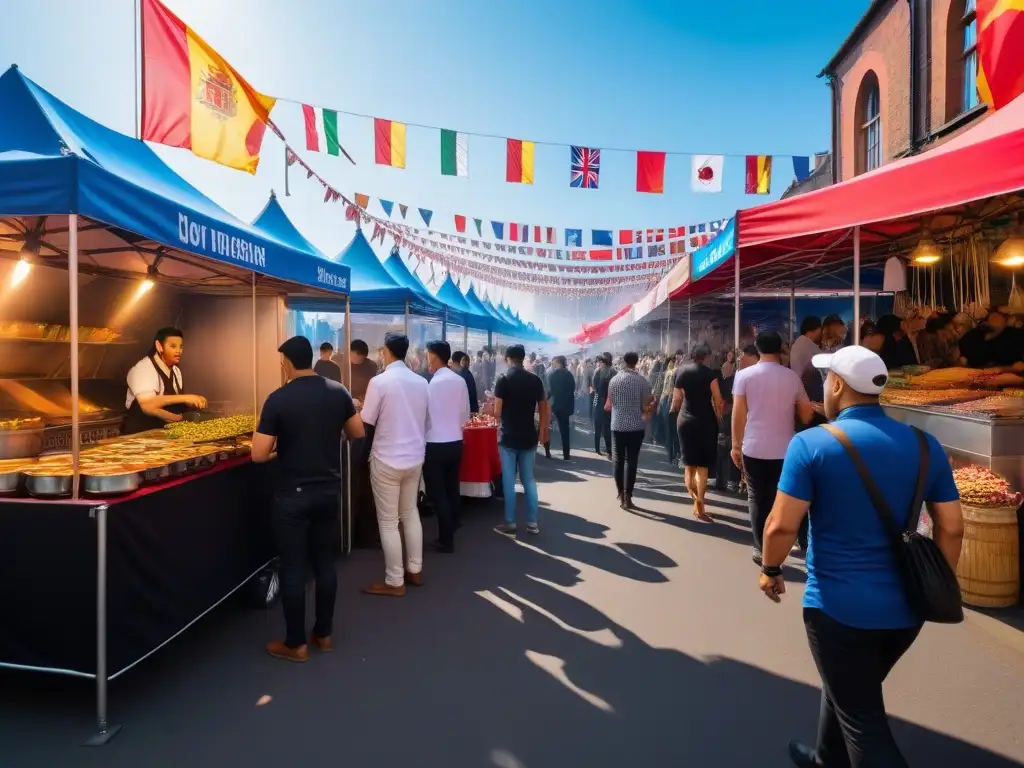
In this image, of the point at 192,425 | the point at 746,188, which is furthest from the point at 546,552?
the point at 746,188

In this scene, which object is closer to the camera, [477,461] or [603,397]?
[477,461]

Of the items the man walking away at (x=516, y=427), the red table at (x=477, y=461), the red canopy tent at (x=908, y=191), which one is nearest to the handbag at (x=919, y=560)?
the red canopy tent at (x=908, y=191)

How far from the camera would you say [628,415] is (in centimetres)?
759

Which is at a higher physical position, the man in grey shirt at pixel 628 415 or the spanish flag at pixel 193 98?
the spanish flag at pixel 193 98

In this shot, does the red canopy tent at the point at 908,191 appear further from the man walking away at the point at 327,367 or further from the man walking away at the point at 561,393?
the man walking away at the point at 327,367

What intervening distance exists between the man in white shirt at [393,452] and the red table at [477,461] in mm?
2846

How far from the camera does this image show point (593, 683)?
362cm

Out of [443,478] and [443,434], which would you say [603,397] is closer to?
[443,478]

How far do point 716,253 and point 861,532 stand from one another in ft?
19.8

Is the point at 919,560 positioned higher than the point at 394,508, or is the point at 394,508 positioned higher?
the point at 919,560

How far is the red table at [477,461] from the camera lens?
7941mm

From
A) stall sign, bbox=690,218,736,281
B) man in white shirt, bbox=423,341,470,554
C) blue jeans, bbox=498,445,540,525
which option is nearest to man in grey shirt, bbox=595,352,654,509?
blue jeans, bbox=498,445,540,525

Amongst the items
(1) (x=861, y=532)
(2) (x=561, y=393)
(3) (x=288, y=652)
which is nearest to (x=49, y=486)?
(3) (x=288, y=652)

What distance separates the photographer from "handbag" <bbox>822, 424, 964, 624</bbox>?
2.09 metres
